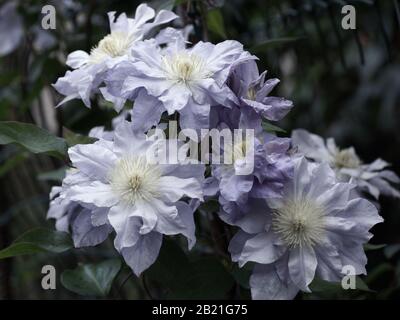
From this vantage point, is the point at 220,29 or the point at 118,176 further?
the point at 220,29

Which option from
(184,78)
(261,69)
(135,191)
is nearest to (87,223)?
(135,191)

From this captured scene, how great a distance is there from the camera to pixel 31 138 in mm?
784

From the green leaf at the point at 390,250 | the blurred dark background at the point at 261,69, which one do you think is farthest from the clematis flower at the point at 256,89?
the green leaf at the point at 390,250

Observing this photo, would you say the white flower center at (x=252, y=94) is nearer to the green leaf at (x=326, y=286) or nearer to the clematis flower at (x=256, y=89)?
the clematis flower at (x=256, y=89)

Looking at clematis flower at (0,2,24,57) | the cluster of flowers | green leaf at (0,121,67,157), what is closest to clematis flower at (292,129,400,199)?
the cluster of flowers

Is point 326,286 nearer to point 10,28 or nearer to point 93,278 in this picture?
point 93,278

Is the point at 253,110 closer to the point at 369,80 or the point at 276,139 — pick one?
the point at 276,139

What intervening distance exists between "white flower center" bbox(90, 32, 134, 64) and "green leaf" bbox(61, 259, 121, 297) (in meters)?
0.25

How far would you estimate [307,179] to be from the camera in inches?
28.3

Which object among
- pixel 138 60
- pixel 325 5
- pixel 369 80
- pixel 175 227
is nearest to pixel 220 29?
pixel 325 5

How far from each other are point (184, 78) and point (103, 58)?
0.39 ft
